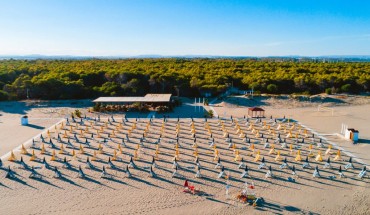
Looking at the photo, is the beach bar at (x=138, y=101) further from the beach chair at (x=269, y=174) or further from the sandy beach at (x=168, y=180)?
the beach chair at (x=269, y=174)

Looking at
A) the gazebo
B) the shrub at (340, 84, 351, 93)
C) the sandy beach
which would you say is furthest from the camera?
the shrub at (340, 84, 351, 93)

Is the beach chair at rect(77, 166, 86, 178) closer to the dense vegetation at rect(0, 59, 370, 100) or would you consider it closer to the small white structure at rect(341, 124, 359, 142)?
the small white structure at rect(341, 124, 359, 142)

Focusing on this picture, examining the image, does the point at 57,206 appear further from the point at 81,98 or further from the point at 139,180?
the point at 81,98

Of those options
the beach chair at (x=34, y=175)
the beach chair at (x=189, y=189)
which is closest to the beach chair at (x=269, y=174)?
the beach chair at (x=189, y=189)

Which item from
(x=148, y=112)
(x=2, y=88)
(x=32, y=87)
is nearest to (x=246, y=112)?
(x=148, y=112)

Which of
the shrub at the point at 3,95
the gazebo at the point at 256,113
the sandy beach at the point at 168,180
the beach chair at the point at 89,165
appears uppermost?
the shrub at the point at 3,95

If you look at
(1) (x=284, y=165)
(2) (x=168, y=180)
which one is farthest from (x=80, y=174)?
(1) (x=284, y=165)

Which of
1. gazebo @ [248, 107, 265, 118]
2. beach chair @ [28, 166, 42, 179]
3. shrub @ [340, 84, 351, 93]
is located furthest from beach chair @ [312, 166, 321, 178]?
shrub @ [340, 84, 351, 93]

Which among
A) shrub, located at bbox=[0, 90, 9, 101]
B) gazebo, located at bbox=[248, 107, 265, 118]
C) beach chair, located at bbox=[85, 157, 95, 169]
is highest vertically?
shrub, located at bbox=[0, 90, 9, 101]
